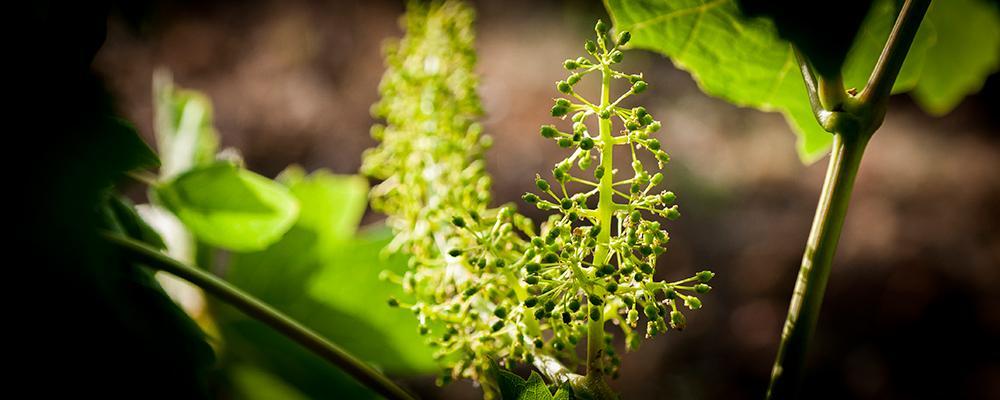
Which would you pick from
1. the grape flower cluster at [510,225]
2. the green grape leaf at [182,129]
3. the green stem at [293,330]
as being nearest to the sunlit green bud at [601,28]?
the grape flower cluster at [510,225]

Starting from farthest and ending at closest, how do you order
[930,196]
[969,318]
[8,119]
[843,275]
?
[930,196] < [843,275] < [969,318] < [8,119]

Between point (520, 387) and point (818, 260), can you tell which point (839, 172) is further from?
point (520, 387)

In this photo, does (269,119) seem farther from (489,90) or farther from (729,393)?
(729,393)

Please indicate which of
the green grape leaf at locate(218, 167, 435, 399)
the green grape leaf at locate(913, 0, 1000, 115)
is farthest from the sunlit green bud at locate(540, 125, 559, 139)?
the green grape leaf at locate(913, 0, 1000, 115)

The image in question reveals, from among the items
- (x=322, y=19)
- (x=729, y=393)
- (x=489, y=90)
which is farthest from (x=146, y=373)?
(x=322, y=19)

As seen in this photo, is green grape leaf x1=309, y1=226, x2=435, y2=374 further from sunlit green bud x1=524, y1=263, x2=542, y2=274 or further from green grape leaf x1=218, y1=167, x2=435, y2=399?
sunlit green bud x1=524, y1=263, x2=542, y2=274

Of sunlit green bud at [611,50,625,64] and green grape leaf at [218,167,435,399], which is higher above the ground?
green grape leaf at [218,167,435,399]

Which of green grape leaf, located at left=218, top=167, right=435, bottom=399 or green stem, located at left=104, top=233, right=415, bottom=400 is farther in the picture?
green grape leaf, located at left=218, top=167, right=435, bottom=399
